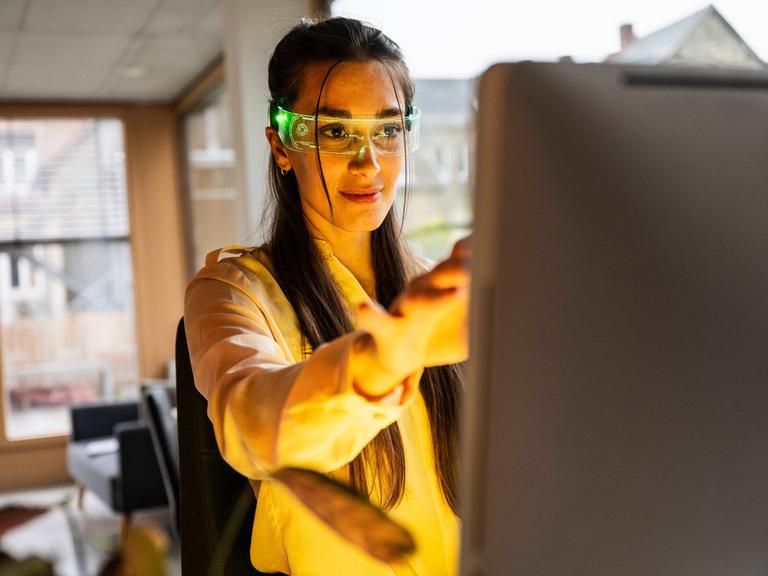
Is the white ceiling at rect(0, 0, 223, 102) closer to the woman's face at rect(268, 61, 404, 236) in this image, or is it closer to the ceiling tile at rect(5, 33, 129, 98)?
the ceiling tile at rect(5, 33, 129, 98)

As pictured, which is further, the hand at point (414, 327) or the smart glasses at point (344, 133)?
the smart glasses at point (344, 133)

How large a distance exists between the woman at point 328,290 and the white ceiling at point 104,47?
3168 millimetres

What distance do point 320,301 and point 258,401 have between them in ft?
1.42

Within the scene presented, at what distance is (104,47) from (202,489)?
4328 millimetres

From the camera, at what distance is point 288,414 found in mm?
621

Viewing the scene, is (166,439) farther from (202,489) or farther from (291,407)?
(291,407)

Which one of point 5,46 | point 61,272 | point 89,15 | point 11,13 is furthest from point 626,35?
point 61,272

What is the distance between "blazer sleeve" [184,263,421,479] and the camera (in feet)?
2.01

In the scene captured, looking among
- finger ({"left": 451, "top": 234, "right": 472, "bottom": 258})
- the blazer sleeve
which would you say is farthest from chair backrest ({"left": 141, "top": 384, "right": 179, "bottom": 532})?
finger ({"left": 451, "top": 234, "right": 472, "bottom": 258})

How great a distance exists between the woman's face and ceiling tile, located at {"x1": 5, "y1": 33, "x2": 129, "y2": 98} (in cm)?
388

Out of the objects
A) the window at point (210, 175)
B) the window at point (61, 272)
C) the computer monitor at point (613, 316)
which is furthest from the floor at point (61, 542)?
the window at point (61, 272)

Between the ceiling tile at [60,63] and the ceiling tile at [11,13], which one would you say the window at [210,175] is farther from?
the ceiling tile at [11,13]

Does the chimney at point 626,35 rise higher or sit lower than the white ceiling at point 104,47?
lower

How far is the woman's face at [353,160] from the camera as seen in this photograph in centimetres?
106
